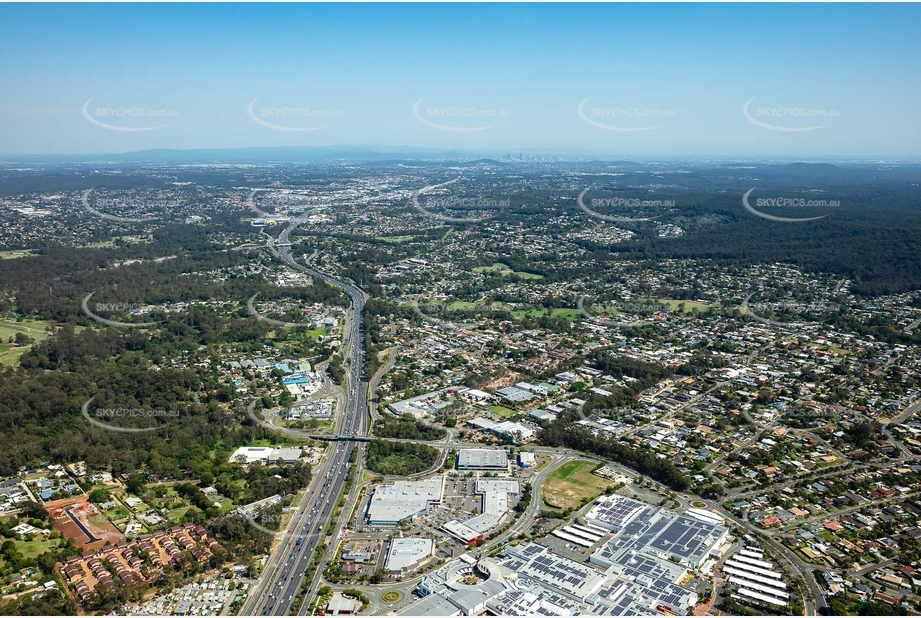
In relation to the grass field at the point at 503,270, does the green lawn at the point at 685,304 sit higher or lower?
lower

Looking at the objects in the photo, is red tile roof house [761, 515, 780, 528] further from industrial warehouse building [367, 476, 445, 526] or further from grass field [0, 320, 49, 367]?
grass field [0, 320, 49, 367]

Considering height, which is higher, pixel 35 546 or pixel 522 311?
pixel 522 311

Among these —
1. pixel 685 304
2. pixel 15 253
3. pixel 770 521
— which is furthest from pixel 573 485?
pixel 15 253

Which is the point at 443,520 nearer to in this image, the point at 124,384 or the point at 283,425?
the point at 283,425

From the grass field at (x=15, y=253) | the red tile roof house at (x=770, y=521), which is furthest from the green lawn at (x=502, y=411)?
the grass field at (x=15, y=253)

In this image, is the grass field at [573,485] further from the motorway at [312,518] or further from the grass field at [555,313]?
the grass field at [555,313]

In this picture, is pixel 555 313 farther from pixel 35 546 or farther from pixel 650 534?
pixel 35 546

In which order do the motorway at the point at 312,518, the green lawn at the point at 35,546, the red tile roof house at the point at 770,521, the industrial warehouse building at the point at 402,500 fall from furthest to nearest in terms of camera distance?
1. the industrial warehouse building at the point at 402,500
2. the red tile roof house at the point at 770,521
3. the green lawn at the point at 35,546
4. the motorway at the point at 312,518
